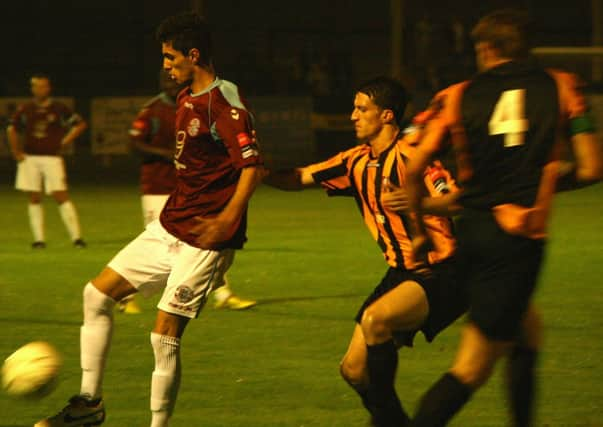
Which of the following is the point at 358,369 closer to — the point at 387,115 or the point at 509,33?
the point at 387,115

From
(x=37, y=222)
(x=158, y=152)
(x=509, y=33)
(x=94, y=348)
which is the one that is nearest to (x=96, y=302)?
(x=94, y=348)

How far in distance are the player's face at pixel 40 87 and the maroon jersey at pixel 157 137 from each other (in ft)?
16.1

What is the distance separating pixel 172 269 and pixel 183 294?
0.18 m

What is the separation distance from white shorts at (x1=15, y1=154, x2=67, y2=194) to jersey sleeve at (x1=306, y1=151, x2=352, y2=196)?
30.4ft

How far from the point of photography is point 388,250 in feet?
19.6

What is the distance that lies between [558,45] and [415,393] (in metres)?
37.3

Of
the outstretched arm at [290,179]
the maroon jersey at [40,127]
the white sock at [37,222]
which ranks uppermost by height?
the outstretched arm at [290,179]

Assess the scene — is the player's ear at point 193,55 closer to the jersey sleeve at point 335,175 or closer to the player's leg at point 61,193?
the jersey sleeve at point 335,175

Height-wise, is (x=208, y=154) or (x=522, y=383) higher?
(x=208, y=154)

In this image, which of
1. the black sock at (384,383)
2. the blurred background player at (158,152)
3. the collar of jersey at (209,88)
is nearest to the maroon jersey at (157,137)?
the blurred background player at (158,152)

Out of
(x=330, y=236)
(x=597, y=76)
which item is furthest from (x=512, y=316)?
(x=597, y=76)

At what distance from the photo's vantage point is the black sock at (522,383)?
5488 millimetres

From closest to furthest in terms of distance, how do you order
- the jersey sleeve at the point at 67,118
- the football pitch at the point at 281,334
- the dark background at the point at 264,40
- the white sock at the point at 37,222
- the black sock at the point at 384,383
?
the black sock at the point at 384,383 → the football pitch at the point at 281,334 → the white sock at the point at 37,222 → the jersey sleeve at the point at 67,118 → the dark background at the point at 264,40

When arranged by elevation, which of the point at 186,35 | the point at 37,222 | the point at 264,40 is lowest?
the point at 264,40
